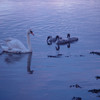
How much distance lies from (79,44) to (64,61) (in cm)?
255

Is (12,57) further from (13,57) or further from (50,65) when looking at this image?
(50,65)

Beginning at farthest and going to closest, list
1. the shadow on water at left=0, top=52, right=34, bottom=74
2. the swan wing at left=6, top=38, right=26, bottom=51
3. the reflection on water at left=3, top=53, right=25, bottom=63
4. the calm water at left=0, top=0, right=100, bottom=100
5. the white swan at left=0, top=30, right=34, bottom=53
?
the swan wing at left=6, top=38, right=26, bottom=51, the white swan at left=0, top=30, right=34, bottom=53, the reflection on water at left=3, top=53, right=25, bottom=63, the shadow on water at left=0, top=52, right=34, bottom=74, the calm water at left=0, top=0, right=100, bottom=100

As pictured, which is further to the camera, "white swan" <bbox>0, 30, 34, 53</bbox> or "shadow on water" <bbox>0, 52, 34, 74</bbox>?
"white swan" <bbox>0, 30, 34, 53</bbox>

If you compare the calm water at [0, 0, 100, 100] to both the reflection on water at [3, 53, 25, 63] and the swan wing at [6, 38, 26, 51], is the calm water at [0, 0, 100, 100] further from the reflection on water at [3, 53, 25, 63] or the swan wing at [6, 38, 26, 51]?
the swan wing at [6, 38, 26, 51]

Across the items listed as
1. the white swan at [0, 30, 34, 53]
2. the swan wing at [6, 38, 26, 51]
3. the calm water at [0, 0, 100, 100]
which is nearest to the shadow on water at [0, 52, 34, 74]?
the calm water at [0, 0, 100, 100]

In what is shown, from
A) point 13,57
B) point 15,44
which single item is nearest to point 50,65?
point 13,57

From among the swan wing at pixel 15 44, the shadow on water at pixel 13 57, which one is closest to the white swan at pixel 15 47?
the swan wing at pixel 15 44

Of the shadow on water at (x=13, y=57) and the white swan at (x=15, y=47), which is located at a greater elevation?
the white swan at (x=15, y=47)

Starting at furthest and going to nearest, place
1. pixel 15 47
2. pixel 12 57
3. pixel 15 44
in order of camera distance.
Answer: pixel 15 47, pixel 15 44, pixel 12 57

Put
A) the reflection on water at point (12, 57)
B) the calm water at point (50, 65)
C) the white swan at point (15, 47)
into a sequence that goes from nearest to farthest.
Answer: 1. the calm water at point (50, 65)
2. the reflection on water at point (12, 57)
3. the white swan at point (15, 47)

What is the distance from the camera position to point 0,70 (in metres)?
9.80

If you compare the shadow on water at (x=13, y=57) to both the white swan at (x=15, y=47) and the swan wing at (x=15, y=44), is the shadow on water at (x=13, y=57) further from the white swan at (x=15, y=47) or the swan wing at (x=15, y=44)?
the swan wing at (x=15, y=44)

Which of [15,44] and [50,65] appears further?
[15,44]

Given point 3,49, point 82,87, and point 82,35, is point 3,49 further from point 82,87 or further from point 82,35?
point 82,87
